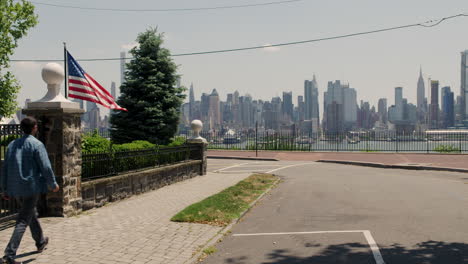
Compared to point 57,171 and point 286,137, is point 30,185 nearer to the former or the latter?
point 57,171

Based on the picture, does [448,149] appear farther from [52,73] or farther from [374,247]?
[52,73]

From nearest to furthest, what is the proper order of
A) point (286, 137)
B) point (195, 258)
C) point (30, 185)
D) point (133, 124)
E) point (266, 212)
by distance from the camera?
point (30, 185) < point (195, 258) < point (266, 212) < point (133, 124) < point (286, 137)

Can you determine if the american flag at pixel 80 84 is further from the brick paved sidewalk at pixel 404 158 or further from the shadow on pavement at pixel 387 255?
the brick paved sidewalk at pixel 404 158

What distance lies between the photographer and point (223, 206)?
31.7 ft

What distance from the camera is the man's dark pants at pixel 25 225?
5.26 meters

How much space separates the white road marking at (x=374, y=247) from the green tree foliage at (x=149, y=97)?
612 inches

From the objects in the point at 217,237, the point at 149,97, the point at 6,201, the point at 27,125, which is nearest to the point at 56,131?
→ the point at 6,201

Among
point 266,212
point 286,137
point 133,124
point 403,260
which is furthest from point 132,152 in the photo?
point 286,137

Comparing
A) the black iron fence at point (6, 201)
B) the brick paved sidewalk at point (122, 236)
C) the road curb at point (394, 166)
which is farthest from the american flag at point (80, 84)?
the road curb at point (394, 166)

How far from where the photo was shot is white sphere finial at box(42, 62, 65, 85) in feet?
27.1

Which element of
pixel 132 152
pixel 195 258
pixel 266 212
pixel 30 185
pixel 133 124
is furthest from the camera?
pixel 133 124

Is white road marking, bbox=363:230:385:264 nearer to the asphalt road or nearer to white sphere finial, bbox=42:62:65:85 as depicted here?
the asphalt road

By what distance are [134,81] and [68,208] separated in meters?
14.1

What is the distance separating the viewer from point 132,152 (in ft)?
38.4
